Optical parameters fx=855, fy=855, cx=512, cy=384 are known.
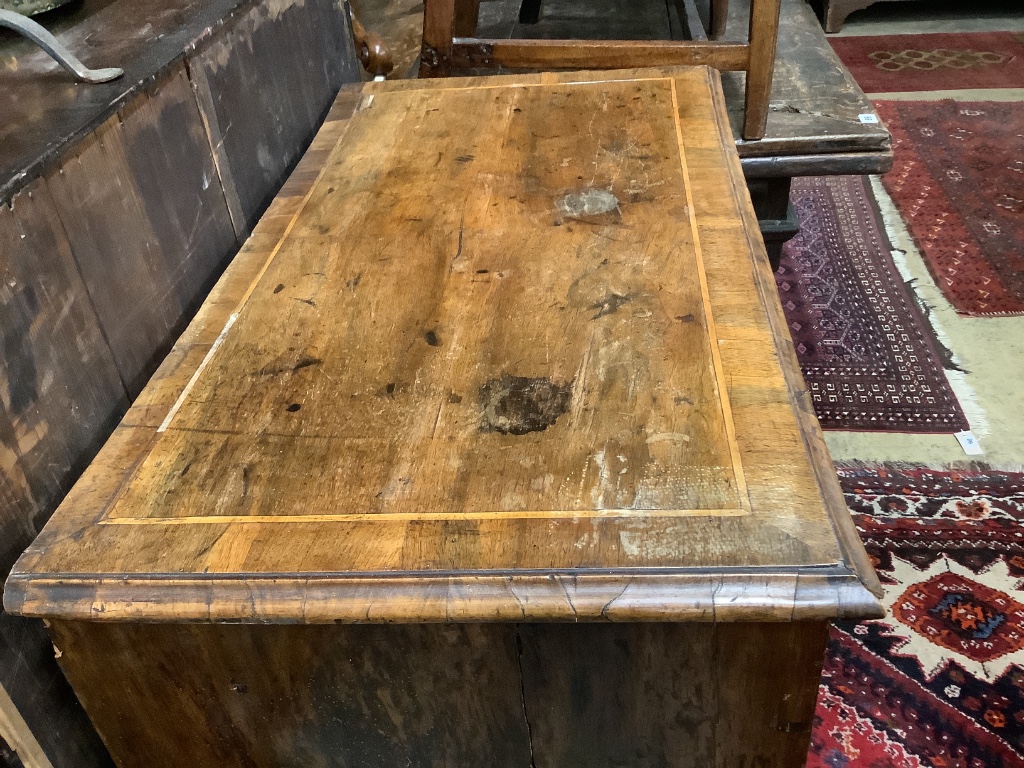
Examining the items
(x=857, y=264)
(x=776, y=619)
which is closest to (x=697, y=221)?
(x=776, y=619)

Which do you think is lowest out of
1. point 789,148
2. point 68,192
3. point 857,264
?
point 857,264

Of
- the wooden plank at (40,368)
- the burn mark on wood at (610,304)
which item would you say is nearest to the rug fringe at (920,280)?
the burn mark on wood at (610,304)

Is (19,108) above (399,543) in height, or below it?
above

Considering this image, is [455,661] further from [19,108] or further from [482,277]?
[19,108]

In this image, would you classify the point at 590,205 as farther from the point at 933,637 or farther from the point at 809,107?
the point at 809,107

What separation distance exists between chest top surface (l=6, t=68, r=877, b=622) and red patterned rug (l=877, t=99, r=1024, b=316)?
1.18 metres

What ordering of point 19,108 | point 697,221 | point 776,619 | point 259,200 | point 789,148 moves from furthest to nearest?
1. point 789,148
2. point 259,200
3. point 697,221
4. point 19,108
5. point 776,619

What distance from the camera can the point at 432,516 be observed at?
2.16 ft

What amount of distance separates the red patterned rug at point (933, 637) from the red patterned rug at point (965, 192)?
63 cm

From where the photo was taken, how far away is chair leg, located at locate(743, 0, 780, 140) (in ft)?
4.82

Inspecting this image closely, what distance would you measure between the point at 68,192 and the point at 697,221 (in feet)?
2.15

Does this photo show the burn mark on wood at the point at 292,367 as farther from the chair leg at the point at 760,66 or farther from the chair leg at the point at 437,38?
the chair leg at the point at 760,66

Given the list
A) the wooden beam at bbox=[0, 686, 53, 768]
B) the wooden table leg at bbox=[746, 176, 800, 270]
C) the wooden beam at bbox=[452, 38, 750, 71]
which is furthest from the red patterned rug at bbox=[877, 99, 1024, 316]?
the wooden beam at bbox=[0, 686, 53, 768]

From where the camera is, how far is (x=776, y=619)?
1.94 feet
